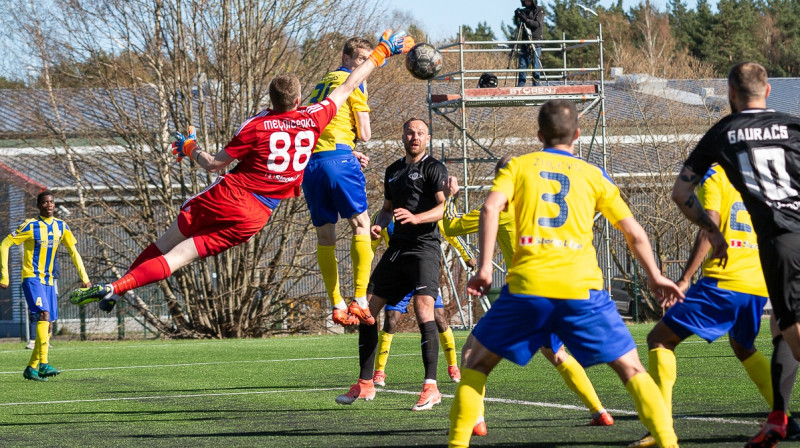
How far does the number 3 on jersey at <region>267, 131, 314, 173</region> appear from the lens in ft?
24.7

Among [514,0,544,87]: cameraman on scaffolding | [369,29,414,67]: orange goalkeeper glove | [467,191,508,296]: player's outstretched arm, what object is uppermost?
[514,0,544,87]: cameraman on scaffolding

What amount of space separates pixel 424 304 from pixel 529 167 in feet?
12.3

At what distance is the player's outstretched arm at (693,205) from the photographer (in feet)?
17.1

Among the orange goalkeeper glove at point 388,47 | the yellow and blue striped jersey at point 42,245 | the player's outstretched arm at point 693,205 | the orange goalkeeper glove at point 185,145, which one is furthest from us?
the yellow and blue striped jersey at point 42,245

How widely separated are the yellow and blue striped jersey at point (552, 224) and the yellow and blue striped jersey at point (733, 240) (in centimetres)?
125

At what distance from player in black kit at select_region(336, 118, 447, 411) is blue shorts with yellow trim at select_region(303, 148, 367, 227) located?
36cm

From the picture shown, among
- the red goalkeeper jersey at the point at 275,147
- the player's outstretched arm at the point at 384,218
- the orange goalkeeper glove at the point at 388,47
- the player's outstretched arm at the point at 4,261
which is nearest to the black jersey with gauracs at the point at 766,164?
the red goalkeeper jersey at the point at 275,147

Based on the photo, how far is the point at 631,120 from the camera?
34281 mm

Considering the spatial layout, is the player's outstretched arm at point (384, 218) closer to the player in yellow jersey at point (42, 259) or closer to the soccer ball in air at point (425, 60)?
the soccer ball in air at point (425, 60)

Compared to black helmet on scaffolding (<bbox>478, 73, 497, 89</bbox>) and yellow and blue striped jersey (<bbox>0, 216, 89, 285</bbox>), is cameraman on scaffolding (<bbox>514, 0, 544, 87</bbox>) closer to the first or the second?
black helmet on scaffolding (<bbox>478, 73, 497, 89</bbox>)

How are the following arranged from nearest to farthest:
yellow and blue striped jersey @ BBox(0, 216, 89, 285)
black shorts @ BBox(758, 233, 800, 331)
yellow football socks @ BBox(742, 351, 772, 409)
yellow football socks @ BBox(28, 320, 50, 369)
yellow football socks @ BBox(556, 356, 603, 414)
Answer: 1. black shorts @ BBox(758, 233, 800, 331)
2. yellow football socks @ BBox(742, 351, 772, 409)
3. yellow football socks @ BBox(556, 356, 603, 414)
4. yellow football socks @ BBox(28, 320, 50, 369)
5. yellow and blue striped jersey @ BBox(0, 216, 89, 285)

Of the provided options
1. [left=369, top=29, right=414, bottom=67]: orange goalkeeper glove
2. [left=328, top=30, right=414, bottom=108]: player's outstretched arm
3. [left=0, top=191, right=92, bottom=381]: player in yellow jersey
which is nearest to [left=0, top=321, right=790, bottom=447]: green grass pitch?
[left=0, top=191, right=92, bottom=381]: player in yellow jersey

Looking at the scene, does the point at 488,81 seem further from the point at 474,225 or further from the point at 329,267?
the point at 474,225

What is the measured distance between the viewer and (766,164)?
5.05 metres
